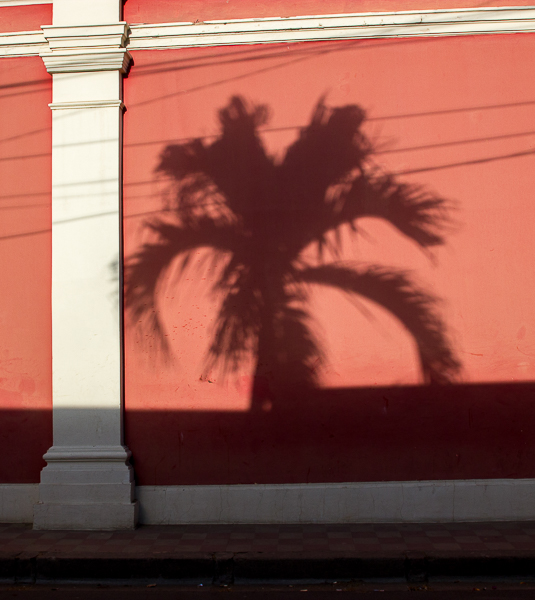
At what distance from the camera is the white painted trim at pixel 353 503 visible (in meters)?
5.05

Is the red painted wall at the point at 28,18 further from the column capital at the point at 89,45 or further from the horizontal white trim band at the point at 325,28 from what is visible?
the column capital at the point at 89,45

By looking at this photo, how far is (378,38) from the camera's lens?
5.39 meters

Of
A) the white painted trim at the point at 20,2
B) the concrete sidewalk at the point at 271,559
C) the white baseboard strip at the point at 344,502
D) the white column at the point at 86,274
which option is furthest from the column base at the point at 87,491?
the white painted trim at the point at 20,2

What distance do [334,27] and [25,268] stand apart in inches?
146

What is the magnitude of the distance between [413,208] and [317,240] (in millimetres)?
931

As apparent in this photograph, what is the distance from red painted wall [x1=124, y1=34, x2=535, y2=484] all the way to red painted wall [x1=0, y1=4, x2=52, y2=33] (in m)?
1.50

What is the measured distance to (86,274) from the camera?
5.26 meters

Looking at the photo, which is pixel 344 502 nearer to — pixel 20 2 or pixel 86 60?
pixel 86 60

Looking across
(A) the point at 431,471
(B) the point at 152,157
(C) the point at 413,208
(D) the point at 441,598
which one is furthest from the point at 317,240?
(D) the point at 441,598

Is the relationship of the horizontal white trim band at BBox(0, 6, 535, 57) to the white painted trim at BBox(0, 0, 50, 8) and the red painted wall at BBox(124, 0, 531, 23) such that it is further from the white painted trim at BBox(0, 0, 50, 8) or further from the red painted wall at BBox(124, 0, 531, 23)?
the white painted trim at BBox(0, 0, 50, 8)

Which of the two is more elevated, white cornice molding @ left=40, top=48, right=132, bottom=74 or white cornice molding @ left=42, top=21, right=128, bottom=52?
white cornice molding @ left=42, top=21, right=128, bottom=52

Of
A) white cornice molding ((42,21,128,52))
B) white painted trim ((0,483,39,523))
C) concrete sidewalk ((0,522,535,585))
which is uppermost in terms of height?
white cornice molding ((42,21,128,52))

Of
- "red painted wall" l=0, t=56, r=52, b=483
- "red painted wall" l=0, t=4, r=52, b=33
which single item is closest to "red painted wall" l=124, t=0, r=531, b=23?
"red painted wall" l=0, t=4, r=52, b=33

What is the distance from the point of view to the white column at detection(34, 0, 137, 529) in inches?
199
